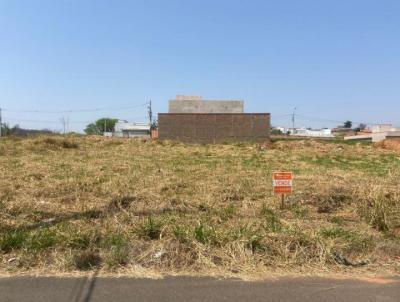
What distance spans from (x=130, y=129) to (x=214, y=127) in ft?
201

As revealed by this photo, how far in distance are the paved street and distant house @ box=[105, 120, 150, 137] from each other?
3716 inches

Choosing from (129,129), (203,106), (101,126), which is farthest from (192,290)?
(101,126)

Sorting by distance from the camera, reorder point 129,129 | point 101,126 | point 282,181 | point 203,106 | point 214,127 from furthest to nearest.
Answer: point 101,126
point 129,129
point 203,106
point 214,127
point 282,181

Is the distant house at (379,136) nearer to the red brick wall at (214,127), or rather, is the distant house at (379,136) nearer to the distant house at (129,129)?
the red brick wall at (214,127)

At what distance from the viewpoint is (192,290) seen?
4.32 meters

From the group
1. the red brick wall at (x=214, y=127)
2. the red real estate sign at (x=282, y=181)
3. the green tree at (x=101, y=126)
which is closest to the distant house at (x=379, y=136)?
the red brick wall at (x=214, y=127)

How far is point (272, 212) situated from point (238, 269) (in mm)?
2745

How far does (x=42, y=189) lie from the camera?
31.4 feet

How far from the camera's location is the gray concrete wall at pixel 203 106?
217ft

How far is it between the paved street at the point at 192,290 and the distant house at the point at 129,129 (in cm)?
9439

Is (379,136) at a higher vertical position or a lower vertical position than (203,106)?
lower

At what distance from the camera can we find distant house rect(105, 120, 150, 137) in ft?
339

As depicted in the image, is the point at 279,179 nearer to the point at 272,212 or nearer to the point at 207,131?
the point at 272,212

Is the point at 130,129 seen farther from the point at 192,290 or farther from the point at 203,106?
the point at 192,290
